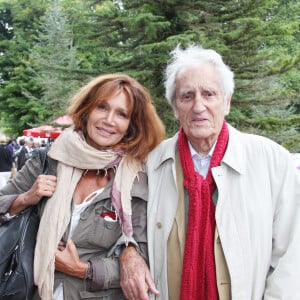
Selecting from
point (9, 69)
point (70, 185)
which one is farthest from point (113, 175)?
point (9, 69)

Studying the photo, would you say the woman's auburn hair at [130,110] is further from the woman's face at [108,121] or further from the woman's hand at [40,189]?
the woman's hand at [40,189]

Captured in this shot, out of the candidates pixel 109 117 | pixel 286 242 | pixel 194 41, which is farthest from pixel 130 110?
pixel 194 41

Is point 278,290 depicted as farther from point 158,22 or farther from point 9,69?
point 9,69

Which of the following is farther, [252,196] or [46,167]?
[46,167]

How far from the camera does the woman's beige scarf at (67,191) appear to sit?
7.39 ft

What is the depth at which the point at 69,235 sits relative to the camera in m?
2.35

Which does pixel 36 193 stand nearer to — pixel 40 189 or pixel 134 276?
pixel 40 189

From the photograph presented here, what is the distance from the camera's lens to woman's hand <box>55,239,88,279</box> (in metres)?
2.27

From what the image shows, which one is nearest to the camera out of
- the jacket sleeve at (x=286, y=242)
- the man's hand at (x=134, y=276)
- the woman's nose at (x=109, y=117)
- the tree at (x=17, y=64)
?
the jacket sleeve at (x=286, y=242)

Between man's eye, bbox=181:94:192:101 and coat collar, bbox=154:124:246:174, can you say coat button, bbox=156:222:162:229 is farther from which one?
man's eye, bbox=181:94:192:101

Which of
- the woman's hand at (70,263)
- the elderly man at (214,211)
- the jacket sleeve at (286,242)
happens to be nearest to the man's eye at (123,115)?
the elderly man at (214,211)

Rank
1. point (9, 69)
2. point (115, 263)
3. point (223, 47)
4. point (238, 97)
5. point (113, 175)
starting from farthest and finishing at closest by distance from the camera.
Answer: point (9, 69), point (238, 97), point (223, 47), point (113, 175), point (115, 263)

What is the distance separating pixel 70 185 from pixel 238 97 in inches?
235

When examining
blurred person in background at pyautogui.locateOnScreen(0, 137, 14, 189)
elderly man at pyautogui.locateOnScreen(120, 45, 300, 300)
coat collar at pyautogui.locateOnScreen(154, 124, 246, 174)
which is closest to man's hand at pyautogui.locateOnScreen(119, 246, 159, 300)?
elderly man at pyautogui.locateOnScreen(120, 45, 300, 300)
